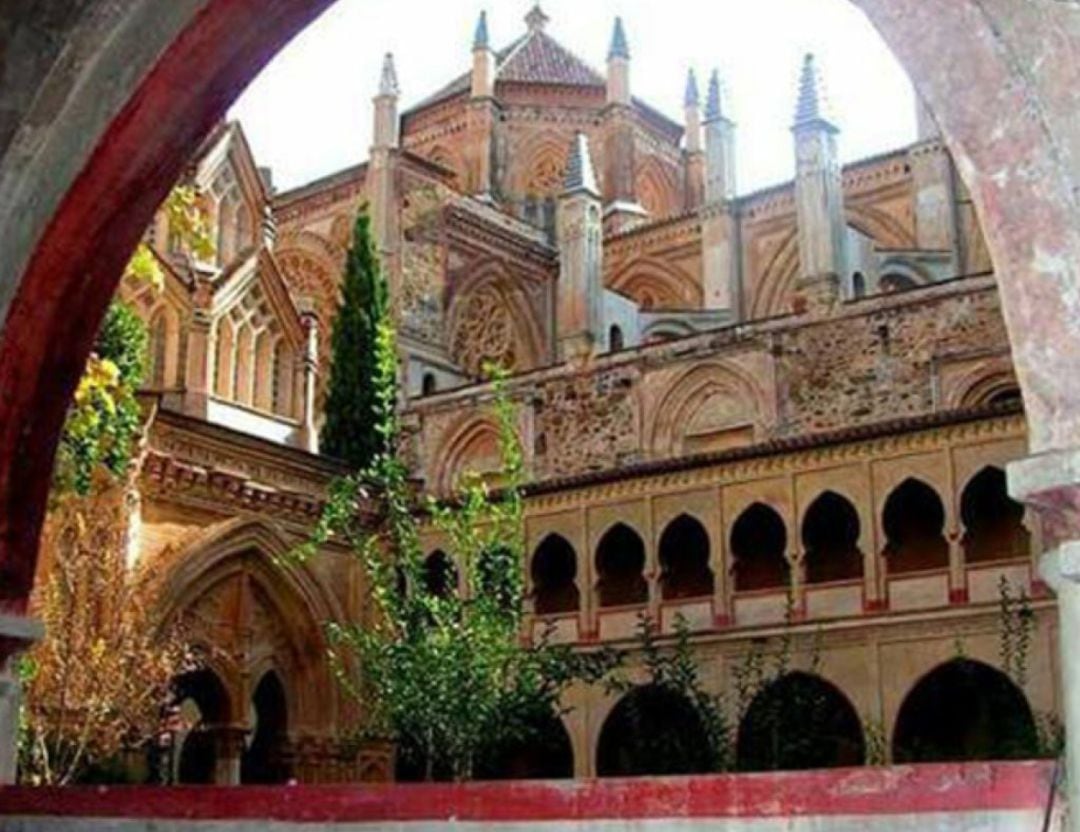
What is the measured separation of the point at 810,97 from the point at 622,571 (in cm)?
1030

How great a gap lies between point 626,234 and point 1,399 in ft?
112

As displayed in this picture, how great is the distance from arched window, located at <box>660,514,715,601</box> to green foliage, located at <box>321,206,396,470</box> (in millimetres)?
4415

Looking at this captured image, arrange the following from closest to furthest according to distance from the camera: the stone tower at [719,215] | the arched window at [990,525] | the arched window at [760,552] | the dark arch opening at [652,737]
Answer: the dark arch opening at [652,737] < the arched window at [990,525] < the arched window at [760,552] < the stone tower at [719,215]

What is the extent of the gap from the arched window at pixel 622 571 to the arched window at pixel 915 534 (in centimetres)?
342

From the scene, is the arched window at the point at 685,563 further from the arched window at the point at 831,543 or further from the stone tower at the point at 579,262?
the stone tower at the point at 579,262

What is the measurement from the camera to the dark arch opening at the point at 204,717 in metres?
19.4

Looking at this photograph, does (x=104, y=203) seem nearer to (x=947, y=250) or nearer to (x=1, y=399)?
(x=1, y=399)

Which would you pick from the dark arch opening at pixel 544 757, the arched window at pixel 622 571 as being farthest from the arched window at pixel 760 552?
the dark arch opening at pixel 544 757

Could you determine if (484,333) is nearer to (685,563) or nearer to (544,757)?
(685,563)

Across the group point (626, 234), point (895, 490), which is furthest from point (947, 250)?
point (895, 490)

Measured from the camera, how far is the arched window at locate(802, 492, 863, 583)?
2122 cm

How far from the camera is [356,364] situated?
83.4 ft

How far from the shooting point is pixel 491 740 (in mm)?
12977

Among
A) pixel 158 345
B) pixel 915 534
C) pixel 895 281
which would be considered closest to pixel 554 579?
pixel 915 534
